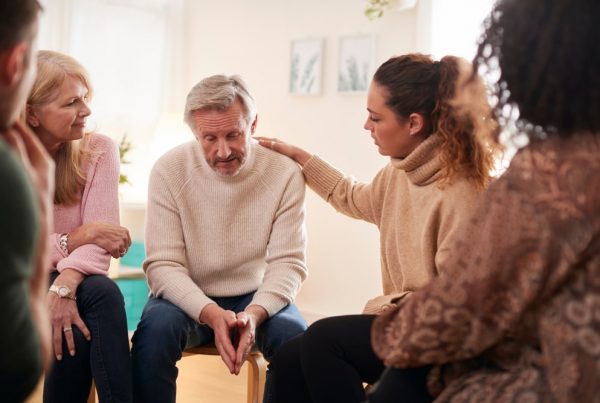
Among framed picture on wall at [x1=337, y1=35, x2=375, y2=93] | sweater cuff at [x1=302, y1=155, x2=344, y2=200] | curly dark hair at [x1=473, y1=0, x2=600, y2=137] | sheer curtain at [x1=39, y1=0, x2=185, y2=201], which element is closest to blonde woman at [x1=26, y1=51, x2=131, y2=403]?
sweater cuff at [x1=302, y1=155, x2=344, y2=200]

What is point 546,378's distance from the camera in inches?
42.6

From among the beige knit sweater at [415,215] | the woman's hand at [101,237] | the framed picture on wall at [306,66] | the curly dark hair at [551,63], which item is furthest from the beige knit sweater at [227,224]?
the framed picture on wall at [306,66]

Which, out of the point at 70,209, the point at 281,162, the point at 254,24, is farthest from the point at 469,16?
the point at 70,209

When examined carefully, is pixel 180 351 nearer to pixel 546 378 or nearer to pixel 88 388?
pixel 88 388

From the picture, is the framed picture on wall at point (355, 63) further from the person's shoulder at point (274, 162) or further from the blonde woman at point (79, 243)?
the blonde woman at point (79, 243)

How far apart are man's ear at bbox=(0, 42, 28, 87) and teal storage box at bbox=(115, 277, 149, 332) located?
291 centimetres

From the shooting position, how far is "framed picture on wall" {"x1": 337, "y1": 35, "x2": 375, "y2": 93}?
3764 millimetres

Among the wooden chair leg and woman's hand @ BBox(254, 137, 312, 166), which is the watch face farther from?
woman's hand @ BBox(254, 137, 312, 166)

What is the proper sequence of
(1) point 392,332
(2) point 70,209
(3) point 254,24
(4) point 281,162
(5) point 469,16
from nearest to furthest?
(1) point 392,332
(2) point 70,209
(4) point 281,162
(5) point 469,16
(3) point 254,24

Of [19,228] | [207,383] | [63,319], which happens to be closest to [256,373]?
[63,319]

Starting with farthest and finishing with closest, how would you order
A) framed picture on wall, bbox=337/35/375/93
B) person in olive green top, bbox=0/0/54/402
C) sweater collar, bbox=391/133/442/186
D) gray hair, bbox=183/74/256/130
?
framed picture on wall, bbox=337/35/375/93, gray hair, bbox=183/74/256/130, sweater collar, bbox=391/133/442/186, person in olive green top, bbox=0/0/54/402

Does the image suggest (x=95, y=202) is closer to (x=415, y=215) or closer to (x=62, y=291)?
(x=62, y=291)

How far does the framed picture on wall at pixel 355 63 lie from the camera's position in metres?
3.76

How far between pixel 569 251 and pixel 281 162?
4.26ft
